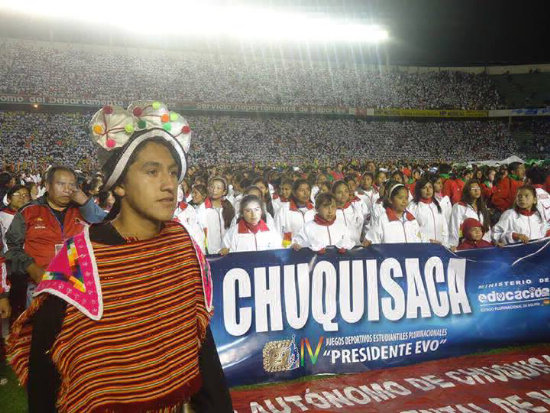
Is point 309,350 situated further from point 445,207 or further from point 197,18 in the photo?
point 197,18

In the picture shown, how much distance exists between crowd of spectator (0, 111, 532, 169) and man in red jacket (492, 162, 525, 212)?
807 inches

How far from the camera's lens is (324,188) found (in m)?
8.34

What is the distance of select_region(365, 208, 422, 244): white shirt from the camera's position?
19.2 ft

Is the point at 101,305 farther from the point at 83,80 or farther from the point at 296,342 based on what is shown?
the point at 83,80

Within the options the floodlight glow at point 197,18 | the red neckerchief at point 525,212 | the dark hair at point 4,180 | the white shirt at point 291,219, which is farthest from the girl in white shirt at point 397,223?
the floodlight glow at point 197,18

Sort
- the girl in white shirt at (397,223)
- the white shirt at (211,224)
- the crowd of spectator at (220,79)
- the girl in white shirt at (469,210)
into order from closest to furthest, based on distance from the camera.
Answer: the girl in white shirt at (397,223), the white shirt at (211,224), the girl in white shirt at (469,210), the crowd of spectator at (220,79)

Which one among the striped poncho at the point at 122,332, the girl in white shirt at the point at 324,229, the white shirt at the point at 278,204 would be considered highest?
the white shirt at the point at 278,204

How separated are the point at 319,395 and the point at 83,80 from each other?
106 ft

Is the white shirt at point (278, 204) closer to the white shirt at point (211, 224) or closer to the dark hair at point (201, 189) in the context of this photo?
the white shirt at point (211, 224)

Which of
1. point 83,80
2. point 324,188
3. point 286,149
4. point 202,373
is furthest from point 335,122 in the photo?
point 202,373

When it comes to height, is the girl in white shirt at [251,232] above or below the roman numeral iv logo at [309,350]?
above

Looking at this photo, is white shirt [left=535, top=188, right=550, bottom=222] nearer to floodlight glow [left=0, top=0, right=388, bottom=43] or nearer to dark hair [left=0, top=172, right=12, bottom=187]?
dark hair [left=0, top=172, right=12, bottom=187]

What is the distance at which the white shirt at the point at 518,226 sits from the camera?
588cm

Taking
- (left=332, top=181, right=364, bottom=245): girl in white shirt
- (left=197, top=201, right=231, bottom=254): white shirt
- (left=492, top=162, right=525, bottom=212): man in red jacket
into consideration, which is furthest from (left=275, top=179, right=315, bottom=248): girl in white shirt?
(left=492, top=162, right=525, bottom=212): man in red jacket
